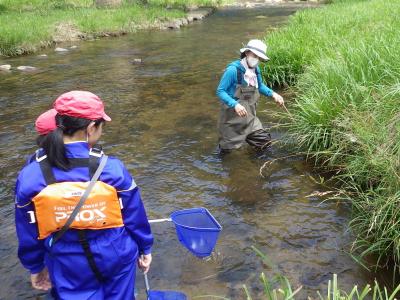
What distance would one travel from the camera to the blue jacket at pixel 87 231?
7.27 ft

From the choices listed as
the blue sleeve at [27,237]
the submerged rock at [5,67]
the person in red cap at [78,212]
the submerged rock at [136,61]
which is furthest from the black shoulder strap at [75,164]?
the submerged rock at [136,61]

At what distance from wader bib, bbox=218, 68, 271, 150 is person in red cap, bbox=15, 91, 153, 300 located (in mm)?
3101

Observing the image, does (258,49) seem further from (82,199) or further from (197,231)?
(82,199)

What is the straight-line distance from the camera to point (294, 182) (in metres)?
4.98

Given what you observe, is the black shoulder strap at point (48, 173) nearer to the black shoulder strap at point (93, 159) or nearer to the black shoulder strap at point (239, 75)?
the black shoulder strap at point (93, 159)

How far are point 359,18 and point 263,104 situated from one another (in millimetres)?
4746

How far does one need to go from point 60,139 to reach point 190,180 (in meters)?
3.13

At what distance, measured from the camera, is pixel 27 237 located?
2.36 meters

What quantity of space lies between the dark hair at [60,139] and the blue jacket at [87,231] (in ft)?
0.16

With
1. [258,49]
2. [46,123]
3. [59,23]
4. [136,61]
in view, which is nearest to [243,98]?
[258,49]

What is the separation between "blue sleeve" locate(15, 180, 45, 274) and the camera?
2.25 meters

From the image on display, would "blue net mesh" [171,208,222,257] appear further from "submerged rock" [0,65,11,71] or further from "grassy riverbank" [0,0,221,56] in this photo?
"grassy riverbank" [0,0,221,56]

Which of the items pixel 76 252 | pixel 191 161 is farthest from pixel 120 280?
pixel 191 161

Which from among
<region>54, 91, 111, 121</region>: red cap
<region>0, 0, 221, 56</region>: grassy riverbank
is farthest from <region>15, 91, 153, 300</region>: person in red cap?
<region>0, 0, 221, 56</region>: grassy riverbank
